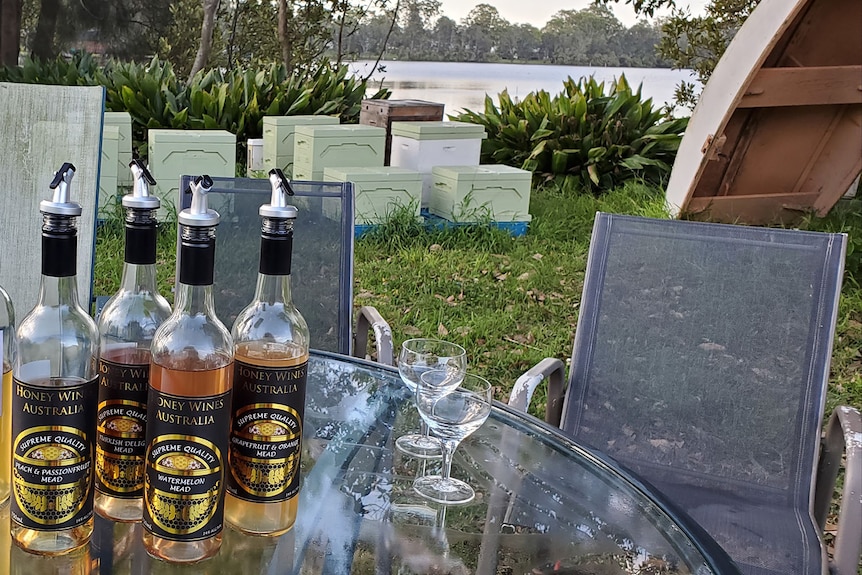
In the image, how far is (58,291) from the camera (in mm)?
940

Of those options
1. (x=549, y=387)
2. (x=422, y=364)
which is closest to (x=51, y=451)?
(x=422, y=364)

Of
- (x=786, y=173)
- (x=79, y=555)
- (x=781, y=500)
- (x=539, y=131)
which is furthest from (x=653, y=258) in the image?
(x=539, y=131)

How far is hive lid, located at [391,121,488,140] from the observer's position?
A: 5.54 m

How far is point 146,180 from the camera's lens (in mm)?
960

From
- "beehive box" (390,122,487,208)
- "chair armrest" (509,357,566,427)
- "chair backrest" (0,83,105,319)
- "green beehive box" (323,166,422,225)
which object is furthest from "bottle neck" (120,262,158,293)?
"beehive box" (390,122,487,208)

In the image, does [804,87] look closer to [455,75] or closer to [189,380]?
[189,380]

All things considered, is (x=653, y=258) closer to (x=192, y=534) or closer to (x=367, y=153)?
(x=192, y=534)

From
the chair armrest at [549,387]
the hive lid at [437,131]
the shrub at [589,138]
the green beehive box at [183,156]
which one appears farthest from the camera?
the shrub at [589,138]

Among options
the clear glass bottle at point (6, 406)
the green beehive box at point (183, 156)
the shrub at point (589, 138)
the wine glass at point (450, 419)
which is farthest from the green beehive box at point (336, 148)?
the clear glass bottle at point (6, 406)

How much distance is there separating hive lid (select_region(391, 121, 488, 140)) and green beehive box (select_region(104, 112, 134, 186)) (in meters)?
1.67

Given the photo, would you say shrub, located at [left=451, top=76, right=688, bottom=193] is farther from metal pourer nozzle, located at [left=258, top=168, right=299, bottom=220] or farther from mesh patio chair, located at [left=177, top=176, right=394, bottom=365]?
metal pourer nozzle, located at [left=258, top=168, right=299, bottom=220]

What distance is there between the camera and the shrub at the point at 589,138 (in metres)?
6.67

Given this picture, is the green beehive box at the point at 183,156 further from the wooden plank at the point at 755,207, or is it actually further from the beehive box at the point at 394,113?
the wooden plank at the point at 755,207

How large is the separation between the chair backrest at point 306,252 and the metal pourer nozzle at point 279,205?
1496 millimetres
